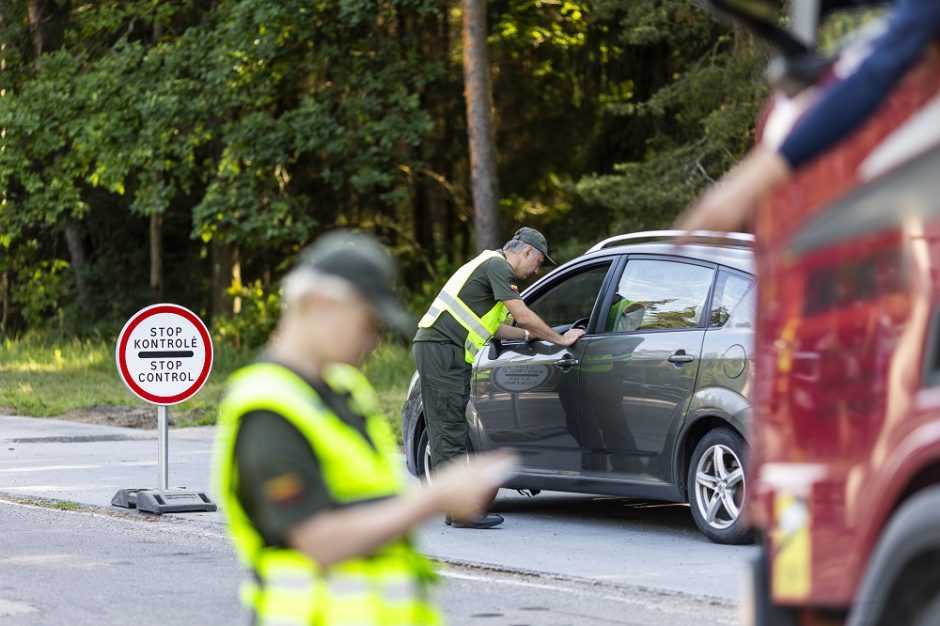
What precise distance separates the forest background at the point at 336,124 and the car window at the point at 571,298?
13906 millimetres

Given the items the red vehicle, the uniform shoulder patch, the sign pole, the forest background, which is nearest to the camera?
the uniform shoulder patch

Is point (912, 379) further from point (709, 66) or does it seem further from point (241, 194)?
point (241, 194)

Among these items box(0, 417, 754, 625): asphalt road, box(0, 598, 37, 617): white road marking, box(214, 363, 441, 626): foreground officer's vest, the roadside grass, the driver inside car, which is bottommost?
box(0, 598, 37, 617): white road marking

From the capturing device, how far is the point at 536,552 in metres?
9.38

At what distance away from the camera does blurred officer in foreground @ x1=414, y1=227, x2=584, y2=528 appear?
10492mm

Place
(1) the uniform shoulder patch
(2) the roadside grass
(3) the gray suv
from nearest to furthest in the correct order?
(1) the uniform shoulder patch, (3) the gray suv, (2) the roadside grass

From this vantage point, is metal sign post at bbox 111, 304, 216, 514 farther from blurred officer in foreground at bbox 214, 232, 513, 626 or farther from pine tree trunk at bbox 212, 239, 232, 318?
pine tree trunk at bbox 212, 239, 232, 318

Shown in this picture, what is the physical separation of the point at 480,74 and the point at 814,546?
66.5ft

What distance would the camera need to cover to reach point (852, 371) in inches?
152

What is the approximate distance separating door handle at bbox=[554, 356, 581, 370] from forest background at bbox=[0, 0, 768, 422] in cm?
1450

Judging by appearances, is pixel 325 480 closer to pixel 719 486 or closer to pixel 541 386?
pixel 719 486

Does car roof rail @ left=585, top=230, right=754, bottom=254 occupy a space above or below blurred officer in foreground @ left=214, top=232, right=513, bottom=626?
above

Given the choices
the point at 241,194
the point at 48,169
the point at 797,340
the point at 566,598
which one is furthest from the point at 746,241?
the point at 48,169

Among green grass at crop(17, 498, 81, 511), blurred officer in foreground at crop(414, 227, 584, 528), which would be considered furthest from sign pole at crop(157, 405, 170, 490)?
blurred officer in foreground at crop(414, 227, 584, 528)
